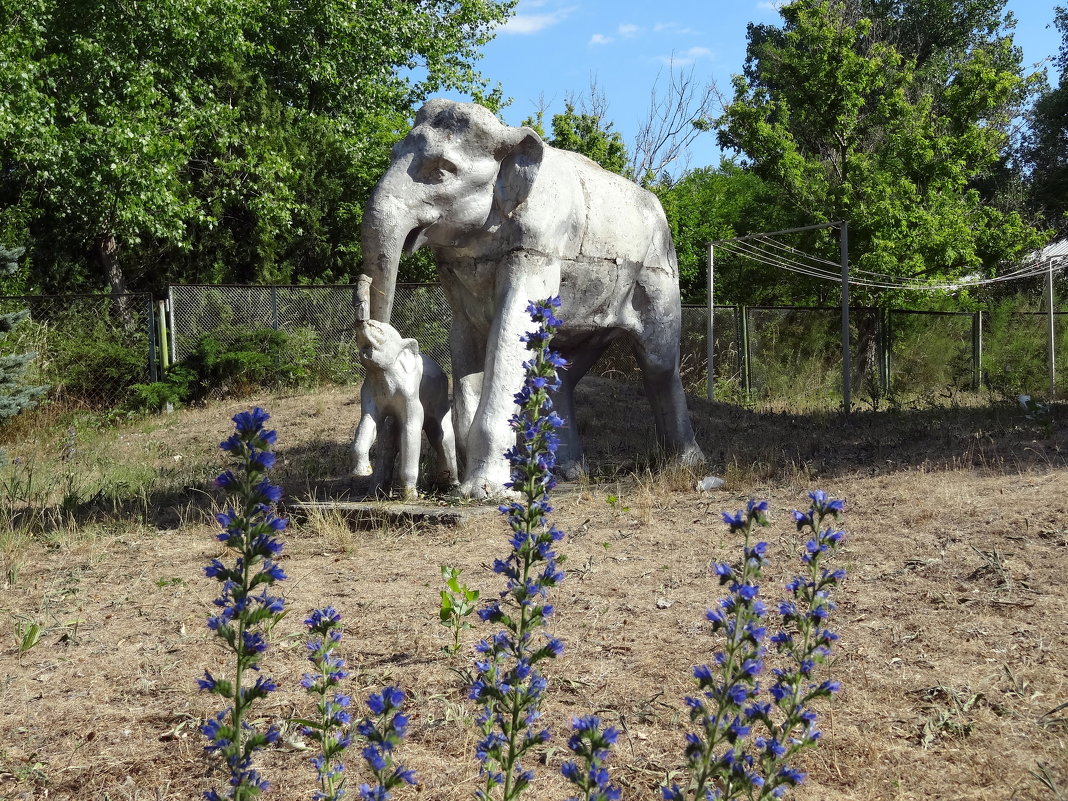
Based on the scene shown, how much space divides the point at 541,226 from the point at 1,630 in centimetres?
409

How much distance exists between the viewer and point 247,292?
1681 cm

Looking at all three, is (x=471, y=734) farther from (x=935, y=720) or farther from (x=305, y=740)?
(x=935, y=720)

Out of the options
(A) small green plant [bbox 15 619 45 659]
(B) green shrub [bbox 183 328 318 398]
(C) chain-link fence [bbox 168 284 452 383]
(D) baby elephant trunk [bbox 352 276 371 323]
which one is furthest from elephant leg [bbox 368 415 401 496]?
(C) chain-link fence [bbox 168 284 452 383]

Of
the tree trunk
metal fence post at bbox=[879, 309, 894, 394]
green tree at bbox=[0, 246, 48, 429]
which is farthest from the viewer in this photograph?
the tree trunk

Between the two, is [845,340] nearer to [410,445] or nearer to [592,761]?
[410,445]

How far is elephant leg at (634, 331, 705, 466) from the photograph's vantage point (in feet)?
27.9

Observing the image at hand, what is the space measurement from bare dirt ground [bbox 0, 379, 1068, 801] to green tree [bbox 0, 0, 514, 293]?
1037cm

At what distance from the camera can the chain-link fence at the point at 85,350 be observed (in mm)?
15797

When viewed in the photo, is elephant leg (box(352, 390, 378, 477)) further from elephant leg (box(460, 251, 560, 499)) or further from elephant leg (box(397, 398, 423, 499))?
elephant leg (box(460, 251, 560, 499))

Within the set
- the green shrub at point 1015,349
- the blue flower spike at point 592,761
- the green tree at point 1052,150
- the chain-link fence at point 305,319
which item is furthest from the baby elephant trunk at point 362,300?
the green tree at point 1052,150

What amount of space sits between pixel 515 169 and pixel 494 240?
50 cm

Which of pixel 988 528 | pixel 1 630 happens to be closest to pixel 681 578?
pixel 988 528

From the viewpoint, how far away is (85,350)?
16000 millimetres

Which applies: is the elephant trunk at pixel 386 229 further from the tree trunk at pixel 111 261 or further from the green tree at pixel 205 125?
the tree trunk at pixel 111 261
